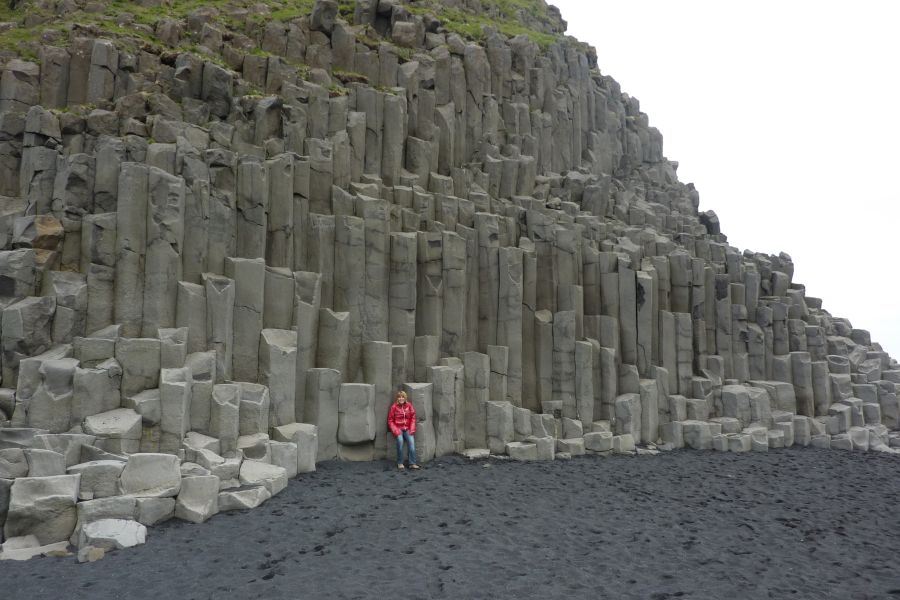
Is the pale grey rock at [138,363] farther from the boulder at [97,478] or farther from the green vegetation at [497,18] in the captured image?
the green vegetation at [497,18]

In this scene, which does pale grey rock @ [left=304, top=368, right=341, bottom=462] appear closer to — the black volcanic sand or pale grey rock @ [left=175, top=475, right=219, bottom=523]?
the black volcanic sand

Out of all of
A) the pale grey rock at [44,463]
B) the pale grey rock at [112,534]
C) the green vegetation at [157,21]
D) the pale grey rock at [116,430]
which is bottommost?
the pale grey rock at [112,534]

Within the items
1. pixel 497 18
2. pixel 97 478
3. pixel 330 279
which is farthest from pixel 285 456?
pixel 497 18

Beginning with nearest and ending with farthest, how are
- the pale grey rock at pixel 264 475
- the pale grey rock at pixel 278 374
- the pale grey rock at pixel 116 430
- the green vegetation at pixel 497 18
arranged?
the pale grey rock at pixel 116 430
the pale grey rock at pixel 264 475
the pale grey rock at pixel 278 374
the green vegetation at pixel 497 18

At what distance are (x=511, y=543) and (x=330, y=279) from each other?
300 inches

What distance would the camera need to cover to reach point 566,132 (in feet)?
82.8

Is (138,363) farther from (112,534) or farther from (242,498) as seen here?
(112,534)

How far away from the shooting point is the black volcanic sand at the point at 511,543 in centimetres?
777

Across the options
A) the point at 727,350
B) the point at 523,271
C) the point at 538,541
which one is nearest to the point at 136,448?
the point at 538,541

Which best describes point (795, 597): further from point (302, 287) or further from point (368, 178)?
point (368, 178)

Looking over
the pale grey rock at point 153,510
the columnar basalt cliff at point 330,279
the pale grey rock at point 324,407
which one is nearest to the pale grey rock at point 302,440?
the columnar basalt cliff at point 330,279

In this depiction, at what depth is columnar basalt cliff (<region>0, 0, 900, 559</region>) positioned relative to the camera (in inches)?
414

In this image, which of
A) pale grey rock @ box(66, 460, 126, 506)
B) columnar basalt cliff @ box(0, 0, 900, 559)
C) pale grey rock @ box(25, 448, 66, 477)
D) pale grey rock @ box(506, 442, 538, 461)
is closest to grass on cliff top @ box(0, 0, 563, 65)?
columnar basalt cliff @ box(0, 0, 900, 559)

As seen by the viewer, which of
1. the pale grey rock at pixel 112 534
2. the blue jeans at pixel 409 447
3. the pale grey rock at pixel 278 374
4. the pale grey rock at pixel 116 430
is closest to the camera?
the pale grey rock at pixel 112 534
